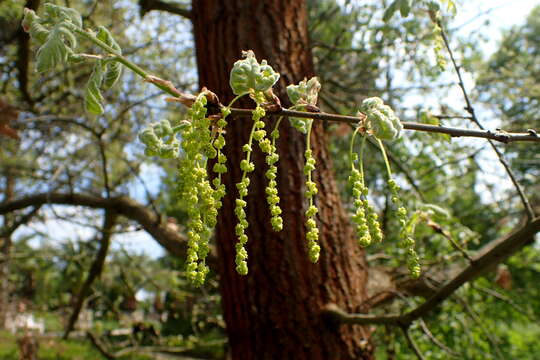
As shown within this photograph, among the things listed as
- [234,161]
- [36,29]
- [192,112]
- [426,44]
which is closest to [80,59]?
[36,29]

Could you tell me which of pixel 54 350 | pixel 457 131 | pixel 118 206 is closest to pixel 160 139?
pixel 457 131

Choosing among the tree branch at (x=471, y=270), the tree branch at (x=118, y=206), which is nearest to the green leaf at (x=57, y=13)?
the tree branch at (x=471, y=270)

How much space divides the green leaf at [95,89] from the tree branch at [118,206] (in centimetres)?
210

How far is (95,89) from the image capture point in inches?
40.7

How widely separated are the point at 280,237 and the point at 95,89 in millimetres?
1458

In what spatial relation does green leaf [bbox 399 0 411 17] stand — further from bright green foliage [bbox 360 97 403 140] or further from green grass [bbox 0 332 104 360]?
green grass [bbox 0 332 104 360]

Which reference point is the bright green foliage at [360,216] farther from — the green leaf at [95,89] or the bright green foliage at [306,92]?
the green leaf at [95,89]

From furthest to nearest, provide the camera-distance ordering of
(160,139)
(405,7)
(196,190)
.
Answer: (405,7) → (160,139) → (196,190)

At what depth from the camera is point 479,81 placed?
175 inches

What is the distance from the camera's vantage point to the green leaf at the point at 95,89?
3.28 ft

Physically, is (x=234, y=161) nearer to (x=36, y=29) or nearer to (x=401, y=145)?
(x=36, y=29)

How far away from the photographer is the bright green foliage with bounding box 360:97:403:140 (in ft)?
3.24

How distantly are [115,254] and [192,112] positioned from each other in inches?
184

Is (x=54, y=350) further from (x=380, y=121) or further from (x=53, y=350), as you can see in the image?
(x=380, y=121)
